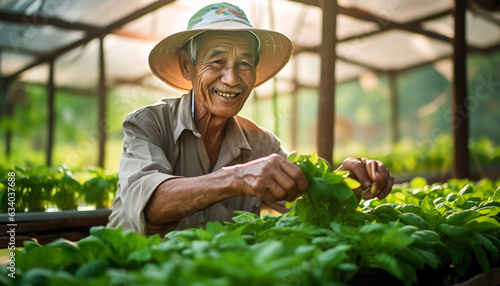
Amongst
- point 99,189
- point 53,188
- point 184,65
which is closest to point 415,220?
point 184,65

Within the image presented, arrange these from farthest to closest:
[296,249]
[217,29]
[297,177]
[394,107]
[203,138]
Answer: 1. [394,107]
2. [203,138]
3. [217,29]
4. [297,177]
5. [296,249]

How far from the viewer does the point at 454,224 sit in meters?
1.43

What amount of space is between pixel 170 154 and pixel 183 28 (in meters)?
3.83

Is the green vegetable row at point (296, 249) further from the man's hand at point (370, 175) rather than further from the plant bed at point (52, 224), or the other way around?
the plant bed at point (52, 224)

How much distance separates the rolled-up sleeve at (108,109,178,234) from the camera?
5.17 feet

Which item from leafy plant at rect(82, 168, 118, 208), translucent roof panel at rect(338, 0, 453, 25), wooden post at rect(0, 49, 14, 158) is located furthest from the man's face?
wooden post at rect(0, 49, 14, 158)

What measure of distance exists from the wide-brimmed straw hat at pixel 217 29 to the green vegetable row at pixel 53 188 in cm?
92

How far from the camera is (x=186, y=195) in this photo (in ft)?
4.74

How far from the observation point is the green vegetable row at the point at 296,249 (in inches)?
29.3

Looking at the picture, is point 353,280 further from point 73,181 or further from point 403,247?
point 73,181

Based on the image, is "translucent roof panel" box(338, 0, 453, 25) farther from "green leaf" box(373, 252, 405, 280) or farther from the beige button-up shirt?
"green leaf" box(373, 252, 405, 280)

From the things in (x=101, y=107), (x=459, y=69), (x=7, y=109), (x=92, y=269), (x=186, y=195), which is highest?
(x=7, y=109)

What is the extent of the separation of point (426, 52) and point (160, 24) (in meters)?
4.66

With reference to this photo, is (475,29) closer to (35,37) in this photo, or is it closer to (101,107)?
(101,107)
